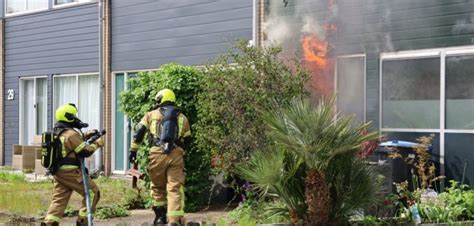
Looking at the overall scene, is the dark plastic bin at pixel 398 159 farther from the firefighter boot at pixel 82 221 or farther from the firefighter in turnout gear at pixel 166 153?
the firefighter boot at pixel 82 221

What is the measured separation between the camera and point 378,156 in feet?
36.3

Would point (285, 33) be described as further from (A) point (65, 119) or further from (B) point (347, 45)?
(A) point (65, 119)

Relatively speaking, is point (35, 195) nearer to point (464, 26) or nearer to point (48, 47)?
point (48, 47)

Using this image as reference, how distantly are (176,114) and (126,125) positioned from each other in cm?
825

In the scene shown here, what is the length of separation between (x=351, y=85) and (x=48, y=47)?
10.2 metres

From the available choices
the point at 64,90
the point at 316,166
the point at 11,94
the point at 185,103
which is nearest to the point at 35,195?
the point at 185,103

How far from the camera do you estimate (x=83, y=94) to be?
1934cm

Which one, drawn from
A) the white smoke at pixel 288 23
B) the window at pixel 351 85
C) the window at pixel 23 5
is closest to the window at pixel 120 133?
the window at pixel 23 5

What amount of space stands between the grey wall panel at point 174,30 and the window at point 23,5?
11.2 feet

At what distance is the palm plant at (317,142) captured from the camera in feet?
26.8

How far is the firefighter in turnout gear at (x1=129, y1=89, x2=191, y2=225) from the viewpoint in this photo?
9.44 m

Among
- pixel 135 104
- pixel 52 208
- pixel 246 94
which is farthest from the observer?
pixel 135 104

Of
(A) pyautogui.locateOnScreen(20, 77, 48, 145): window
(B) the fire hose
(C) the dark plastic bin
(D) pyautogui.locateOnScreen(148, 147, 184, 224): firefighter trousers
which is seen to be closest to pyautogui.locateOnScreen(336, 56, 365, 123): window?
(C) the dark plastic bin

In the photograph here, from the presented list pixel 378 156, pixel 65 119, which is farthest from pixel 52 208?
pixel 378 156
